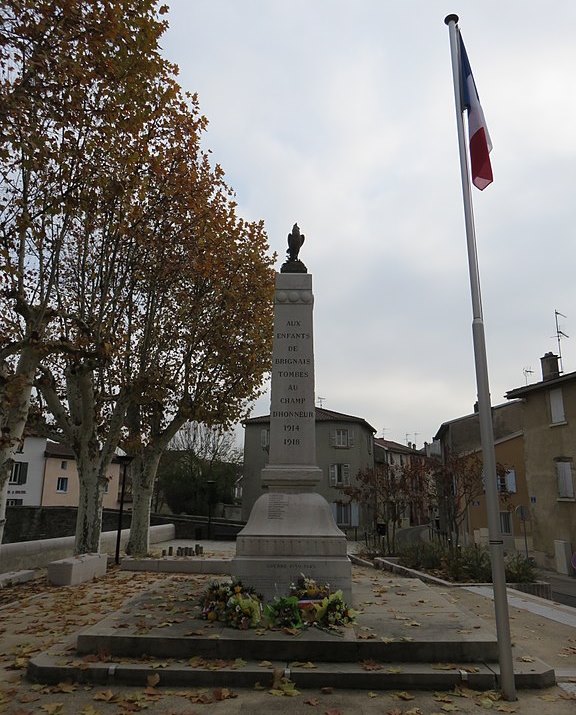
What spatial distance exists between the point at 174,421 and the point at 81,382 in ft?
18.1

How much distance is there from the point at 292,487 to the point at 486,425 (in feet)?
13.2

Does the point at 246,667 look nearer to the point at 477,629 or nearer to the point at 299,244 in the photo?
the point at 477,629

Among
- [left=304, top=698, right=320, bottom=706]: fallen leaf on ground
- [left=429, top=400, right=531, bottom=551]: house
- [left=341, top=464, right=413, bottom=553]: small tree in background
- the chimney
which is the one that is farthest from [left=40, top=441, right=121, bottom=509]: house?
[left=304, top=698, right=320, bottom=706]: fallen leaf on ground

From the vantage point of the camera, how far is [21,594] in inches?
464

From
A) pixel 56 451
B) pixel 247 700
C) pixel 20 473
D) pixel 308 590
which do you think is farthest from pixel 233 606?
pixel 56 451

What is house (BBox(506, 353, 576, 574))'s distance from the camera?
2617 centimetres

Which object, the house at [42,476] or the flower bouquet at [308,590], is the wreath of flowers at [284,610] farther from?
the house at [42,476]

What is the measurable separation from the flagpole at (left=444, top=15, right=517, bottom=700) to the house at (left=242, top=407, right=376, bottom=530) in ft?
124

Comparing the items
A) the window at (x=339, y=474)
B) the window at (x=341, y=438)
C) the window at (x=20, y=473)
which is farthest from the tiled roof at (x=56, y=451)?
the window at (x=341, y=438)

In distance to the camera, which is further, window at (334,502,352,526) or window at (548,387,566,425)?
window at (334,502,352,526)

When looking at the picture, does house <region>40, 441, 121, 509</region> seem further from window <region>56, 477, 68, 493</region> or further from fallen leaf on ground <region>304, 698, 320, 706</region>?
fallen leaf on ground <region>304, 698, 320, 706</region>

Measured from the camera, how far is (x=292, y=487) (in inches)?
360

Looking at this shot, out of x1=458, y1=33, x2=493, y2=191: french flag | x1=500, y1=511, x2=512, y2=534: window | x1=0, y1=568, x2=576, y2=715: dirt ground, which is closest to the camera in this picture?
x1=0, y1=568, x2=576, y2=715: dirt ground

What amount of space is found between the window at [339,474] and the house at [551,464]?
16661 mm
